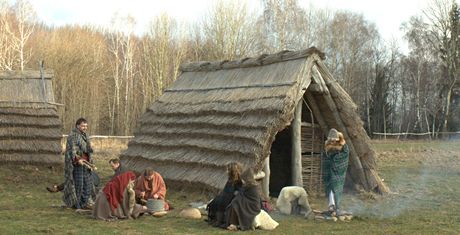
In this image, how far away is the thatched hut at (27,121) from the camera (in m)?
17.9

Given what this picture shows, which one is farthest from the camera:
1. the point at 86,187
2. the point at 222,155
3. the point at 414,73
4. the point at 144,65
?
the point at 414,73

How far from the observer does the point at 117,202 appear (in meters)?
10.0

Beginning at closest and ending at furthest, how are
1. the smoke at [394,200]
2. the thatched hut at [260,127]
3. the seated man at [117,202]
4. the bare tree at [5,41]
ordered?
the seated man at [117,202]
the smoke at [394,200]
the thatched hut at [260,127]
the bare tree at [5,41]

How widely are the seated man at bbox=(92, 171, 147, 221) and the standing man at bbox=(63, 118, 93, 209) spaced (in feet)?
4.06

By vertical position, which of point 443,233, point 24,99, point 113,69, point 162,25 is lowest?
point 443,233

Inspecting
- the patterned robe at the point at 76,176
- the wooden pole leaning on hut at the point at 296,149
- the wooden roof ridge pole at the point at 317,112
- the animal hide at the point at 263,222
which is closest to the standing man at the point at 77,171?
the patterned robe at the point at 76,176

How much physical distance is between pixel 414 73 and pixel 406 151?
21985mm

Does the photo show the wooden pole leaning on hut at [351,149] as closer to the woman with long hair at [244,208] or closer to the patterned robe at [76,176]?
the woman with long hair at [244,208]

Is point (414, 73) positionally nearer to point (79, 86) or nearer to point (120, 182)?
point (79, 86)

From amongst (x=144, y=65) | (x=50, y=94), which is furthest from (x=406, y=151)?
(x=144, y=65)

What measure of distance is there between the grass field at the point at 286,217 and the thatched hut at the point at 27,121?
18.2 inches

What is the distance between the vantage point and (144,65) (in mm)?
41062

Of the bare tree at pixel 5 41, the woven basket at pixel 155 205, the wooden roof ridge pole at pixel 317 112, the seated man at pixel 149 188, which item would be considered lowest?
the woven basket at pixel 155 205

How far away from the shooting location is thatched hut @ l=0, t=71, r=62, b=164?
17.9 metres
